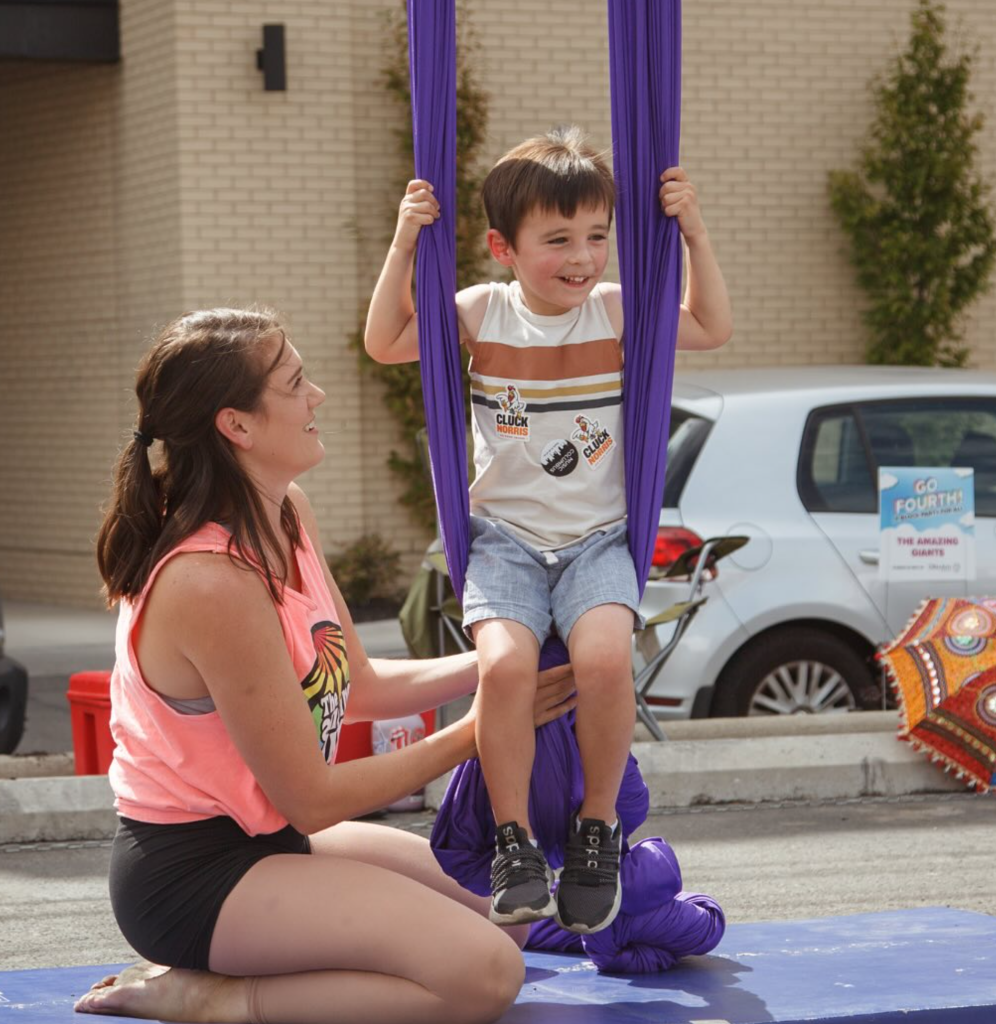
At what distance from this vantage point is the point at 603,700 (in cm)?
376

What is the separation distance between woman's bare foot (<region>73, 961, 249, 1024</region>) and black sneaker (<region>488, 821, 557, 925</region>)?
0.51 m

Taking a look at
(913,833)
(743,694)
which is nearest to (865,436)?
(743,694)

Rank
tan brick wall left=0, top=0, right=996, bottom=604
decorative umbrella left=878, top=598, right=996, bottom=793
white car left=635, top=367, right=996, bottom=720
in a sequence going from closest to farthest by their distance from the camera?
decorative umbrella left=878, top=598, right=996, bottom=793 → white car left=635, top=367, right=996, bottom=720 → tan brick wall left=0, top=0, right=996, bottom=604

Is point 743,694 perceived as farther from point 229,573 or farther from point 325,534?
point 325,534

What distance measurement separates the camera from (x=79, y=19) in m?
12.6

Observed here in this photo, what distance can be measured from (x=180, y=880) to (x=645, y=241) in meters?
1.61

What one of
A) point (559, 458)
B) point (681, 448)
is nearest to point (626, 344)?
point (559, 458)

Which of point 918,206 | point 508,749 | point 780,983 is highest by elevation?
point 918,206

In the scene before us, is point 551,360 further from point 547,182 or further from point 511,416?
point 547,182

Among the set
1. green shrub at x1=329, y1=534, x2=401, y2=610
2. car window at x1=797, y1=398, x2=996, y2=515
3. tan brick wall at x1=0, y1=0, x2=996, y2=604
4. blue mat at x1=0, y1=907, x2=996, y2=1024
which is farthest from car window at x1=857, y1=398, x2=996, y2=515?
green shrub at x1=329, y1=534, x2=401, y2=610

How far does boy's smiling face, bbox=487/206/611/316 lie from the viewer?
3.90m

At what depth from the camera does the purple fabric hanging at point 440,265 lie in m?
3.94

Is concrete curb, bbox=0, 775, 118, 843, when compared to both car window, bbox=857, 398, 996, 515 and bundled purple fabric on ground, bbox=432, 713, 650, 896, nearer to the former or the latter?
bundled purple fabric on ground, bbox=432, 713, 650, 896

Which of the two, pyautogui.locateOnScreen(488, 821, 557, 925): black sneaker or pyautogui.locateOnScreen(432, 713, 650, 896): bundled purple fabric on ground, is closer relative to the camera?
pyautogui.locateOnScreen(488, 821, 557, 925): black sneaker
